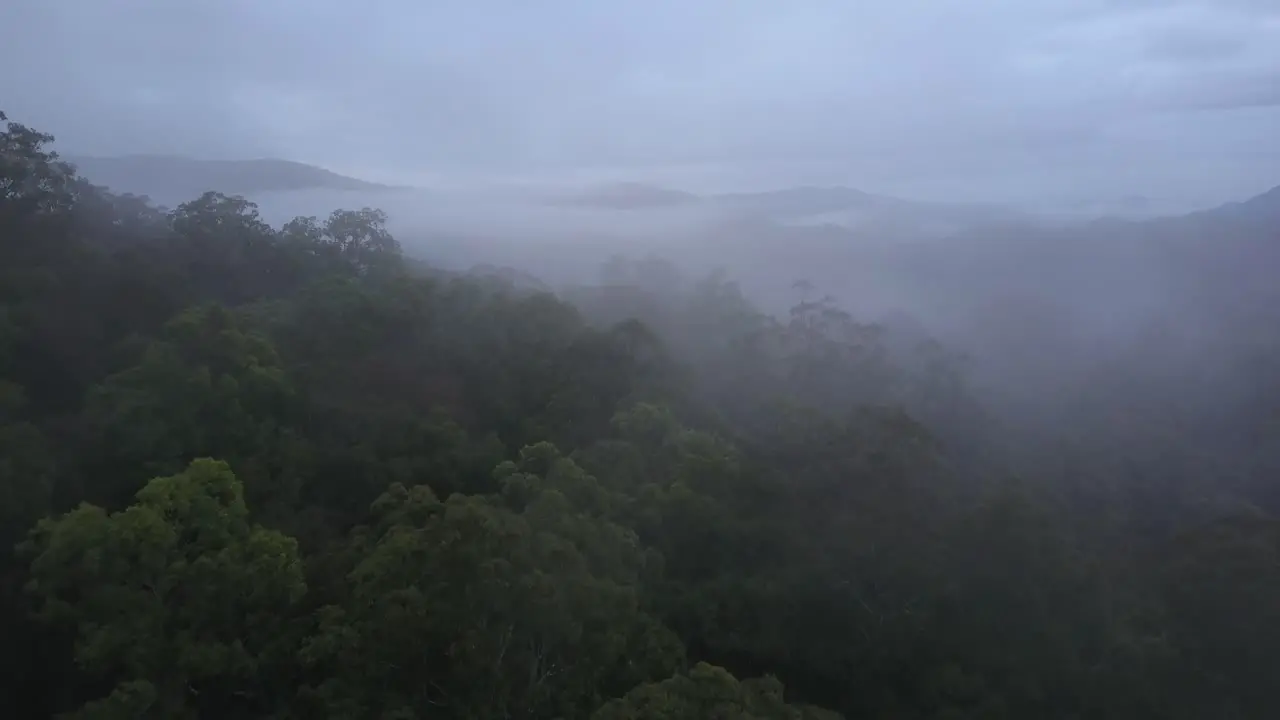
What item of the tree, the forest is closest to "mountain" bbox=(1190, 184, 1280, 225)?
the forest

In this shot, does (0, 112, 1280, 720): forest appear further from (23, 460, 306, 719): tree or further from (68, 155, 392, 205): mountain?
(68, 155, 392, 205): mountain

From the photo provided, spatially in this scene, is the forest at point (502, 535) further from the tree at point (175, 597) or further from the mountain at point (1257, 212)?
the mountain at point (1257, 212)

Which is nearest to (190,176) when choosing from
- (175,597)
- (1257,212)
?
(175,597)

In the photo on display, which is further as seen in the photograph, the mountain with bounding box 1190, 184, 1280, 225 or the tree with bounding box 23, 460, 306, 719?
the mountain with bounding box 1190, 184, 1280, 225

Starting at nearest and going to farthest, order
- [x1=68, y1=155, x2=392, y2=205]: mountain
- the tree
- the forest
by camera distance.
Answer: the forest < the tree < [x1=68, y1=155, x2=392, y2=205]: mountain

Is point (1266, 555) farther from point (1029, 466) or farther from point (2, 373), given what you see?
point (2, 373)

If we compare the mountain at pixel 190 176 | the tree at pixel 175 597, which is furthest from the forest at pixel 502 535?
the mountain at pixel 190 176

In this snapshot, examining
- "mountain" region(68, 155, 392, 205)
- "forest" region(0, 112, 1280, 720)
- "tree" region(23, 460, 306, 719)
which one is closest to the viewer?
"forest" region(0, 112, 1280, 720)
